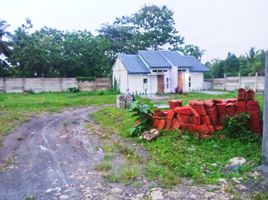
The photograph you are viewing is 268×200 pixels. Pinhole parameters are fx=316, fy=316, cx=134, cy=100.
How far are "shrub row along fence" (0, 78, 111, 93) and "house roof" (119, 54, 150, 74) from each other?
347cm

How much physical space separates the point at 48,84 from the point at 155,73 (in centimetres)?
976

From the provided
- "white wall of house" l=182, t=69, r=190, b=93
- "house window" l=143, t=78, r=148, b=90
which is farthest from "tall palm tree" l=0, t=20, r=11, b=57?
"white wall of house" l=182, t=69, r=190, b=93

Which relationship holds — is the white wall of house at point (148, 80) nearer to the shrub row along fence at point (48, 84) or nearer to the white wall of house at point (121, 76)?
the white wall of house at point (121, 76)

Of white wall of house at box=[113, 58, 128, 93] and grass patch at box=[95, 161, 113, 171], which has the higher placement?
white wall of house at box=[113, 58, 128, 93]

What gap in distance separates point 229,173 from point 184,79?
23.7 metres

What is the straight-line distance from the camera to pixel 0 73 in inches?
1183

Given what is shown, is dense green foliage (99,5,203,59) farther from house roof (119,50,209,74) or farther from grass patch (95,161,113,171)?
grass patch (95,161,113,171)

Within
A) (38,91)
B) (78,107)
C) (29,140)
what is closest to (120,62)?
(38,91)

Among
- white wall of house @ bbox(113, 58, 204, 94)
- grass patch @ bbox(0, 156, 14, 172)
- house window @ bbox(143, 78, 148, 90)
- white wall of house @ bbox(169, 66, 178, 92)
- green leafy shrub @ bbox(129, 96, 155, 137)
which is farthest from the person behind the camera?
white wall of house @ bbox(169, 66, 178, 92)

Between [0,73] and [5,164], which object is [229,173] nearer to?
[5,164]

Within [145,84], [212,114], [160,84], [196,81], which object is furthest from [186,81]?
[212,114]

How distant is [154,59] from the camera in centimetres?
2841

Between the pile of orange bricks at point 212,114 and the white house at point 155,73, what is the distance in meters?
18.4

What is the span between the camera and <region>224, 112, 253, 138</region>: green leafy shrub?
23.0 ft
